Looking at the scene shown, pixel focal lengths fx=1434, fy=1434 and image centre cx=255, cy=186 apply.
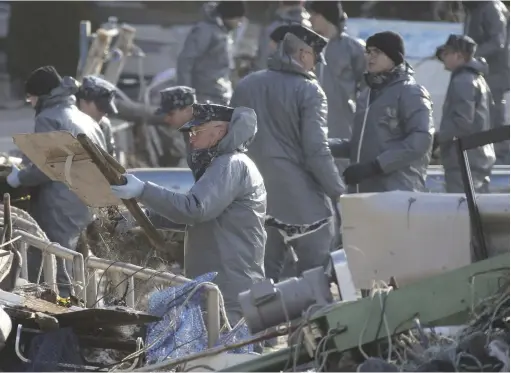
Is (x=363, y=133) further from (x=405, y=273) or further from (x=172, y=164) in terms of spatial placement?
(x=172, y=164)

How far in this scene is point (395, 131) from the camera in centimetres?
910

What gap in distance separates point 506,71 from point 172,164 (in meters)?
4.27

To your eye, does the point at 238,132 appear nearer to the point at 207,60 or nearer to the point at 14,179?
the point at 14,179

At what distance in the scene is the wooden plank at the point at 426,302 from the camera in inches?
187

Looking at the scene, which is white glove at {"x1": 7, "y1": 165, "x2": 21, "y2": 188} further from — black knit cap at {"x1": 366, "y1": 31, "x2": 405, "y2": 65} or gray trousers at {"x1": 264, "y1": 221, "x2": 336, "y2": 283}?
black knit cap at {"x1": 366, "y1": 31, "x2": 405, "y2": 65}

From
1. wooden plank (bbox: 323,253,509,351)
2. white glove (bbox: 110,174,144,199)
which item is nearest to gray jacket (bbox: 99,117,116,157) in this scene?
white glove (bbox: 110,174,144,199)

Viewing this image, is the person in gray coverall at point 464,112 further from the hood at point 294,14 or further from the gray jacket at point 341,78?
the hood at point 294,14

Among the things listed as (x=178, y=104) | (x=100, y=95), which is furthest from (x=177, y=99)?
(x=100, y=95)

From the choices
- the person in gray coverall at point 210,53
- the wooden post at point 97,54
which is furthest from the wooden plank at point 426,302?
the wooden post at point 97,54

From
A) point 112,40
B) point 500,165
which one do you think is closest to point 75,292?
point 500,165

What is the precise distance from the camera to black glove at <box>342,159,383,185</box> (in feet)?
29.5

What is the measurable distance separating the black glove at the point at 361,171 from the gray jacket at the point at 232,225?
2078 mm

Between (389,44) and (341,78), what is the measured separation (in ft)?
9.77

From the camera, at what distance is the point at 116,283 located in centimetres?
694
